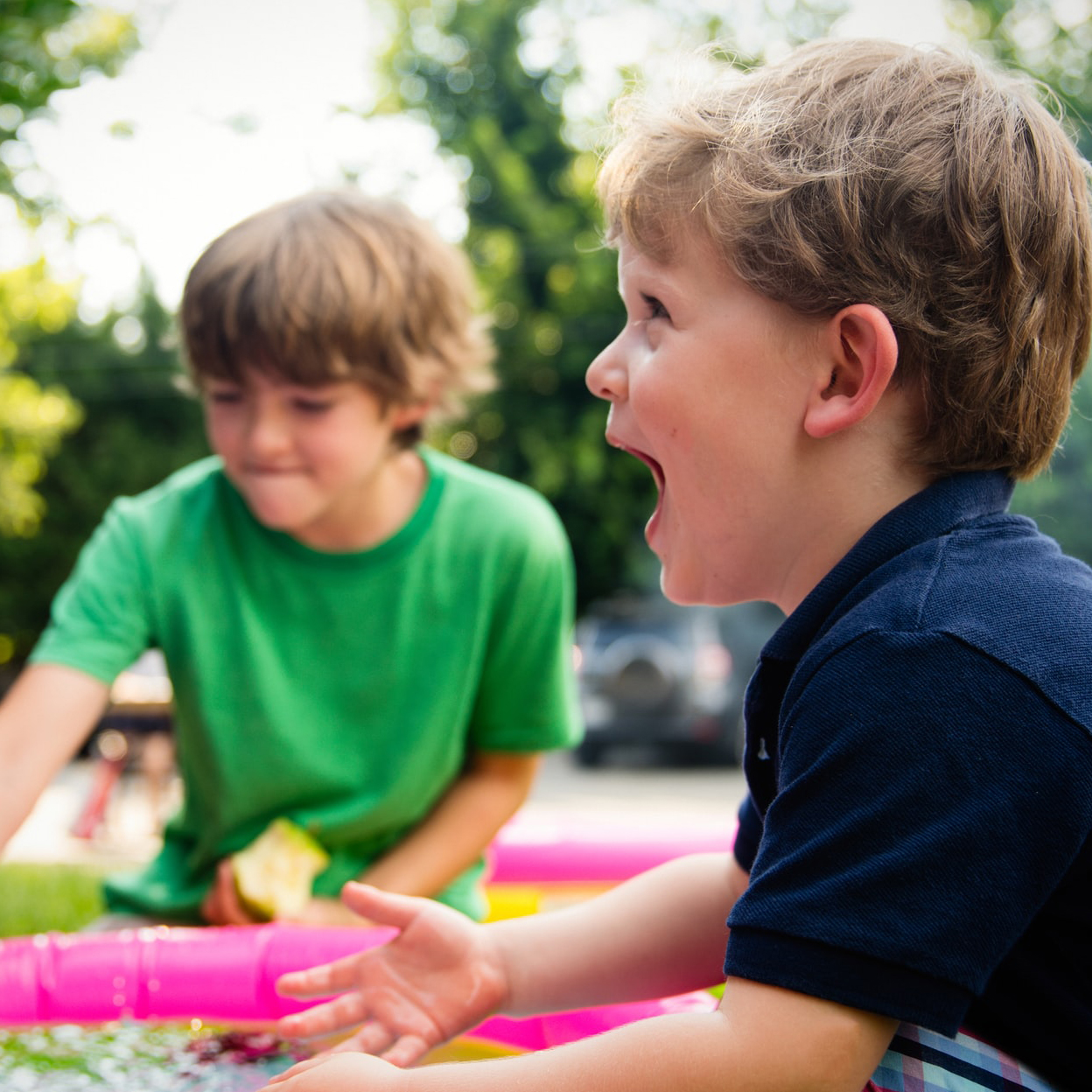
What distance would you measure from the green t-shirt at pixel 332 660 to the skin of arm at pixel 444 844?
0.04 m

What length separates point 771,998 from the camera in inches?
36.4

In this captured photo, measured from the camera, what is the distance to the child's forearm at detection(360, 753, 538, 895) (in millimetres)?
2186

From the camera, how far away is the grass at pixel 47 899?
328 cm

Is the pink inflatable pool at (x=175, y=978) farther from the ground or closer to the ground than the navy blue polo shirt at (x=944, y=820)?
closer to the ground

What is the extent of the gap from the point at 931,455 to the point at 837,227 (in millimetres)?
238

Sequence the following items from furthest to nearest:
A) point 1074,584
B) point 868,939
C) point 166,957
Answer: point 166,957
point 1074,584
point 868,939

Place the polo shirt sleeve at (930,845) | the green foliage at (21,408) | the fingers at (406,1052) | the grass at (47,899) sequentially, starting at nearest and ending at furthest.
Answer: the polo shirt sleeve at (930,845)
the fingers at (406,1052)
the grass at (47,899)
the green foliage at (21,408)

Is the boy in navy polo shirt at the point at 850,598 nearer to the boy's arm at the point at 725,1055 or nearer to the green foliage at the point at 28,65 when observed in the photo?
the boy's arm at the point at 725,1055

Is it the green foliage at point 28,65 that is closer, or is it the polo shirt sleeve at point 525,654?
the polo shirt sleeve at point 525,654

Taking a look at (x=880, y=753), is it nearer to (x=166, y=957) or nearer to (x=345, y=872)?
(x=166, y=957)

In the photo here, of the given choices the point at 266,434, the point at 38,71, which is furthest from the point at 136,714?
the point at 266,434

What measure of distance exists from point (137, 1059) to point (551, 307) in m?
16.2

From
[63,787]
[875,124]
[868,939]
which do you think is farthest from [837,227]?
[63,787]

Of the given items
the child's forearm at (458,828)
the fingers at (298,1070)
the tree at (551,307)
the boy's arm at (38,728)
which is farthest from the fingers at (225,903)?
the tree at (551,307)
